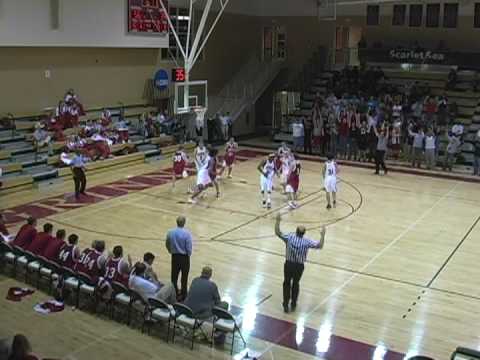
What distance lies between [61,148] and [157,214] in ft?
23.9

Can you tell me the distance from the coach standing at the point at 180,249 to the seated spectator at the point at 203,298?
144 cm

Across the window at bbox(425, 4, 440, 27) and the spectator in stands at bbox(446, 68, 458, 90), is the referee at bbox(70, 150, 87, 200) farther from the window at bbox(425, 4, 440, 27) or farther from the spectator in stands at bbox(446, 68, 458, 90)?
the window at bbox(425, 4, 440, 27)

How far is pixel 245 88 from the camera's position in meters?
32.8

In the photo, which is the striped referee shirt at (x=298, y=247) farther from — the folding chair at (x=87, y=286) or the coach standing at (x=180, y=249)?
the folding chair at (x=87, y=286)

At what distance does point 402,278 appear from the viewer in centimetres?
1260

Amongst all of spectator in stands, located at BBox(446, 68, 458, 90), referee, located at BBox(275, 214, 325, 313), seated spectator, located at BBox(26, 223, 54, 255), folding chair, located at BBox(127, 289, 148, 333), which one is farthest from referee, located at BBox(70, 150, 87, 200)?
spectator in stands, located at BBox(446, 68, 458, 90)

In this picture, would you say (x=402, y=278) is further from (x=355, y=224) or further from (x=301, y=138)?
(x=301, y=138)

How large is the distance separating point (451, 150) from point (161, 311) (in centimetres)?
1775

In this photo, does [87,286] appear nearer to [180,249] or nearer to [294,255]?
[180,249]

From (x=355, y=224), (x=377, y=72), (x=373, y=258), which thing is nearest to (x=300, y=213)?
(x=355, y=224)

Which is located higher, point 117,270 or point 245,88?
point 245,88

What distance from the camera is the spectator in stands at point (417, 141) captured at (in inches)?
960

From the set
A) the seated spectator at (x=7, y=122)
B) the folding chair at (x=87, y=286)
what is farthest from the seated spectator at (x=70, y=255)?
A: the seated spectator at (x=7, y=122)

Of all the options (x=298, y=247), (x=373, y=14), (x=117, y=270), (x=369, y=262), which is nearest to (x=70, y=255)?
(x=117, y=270)
